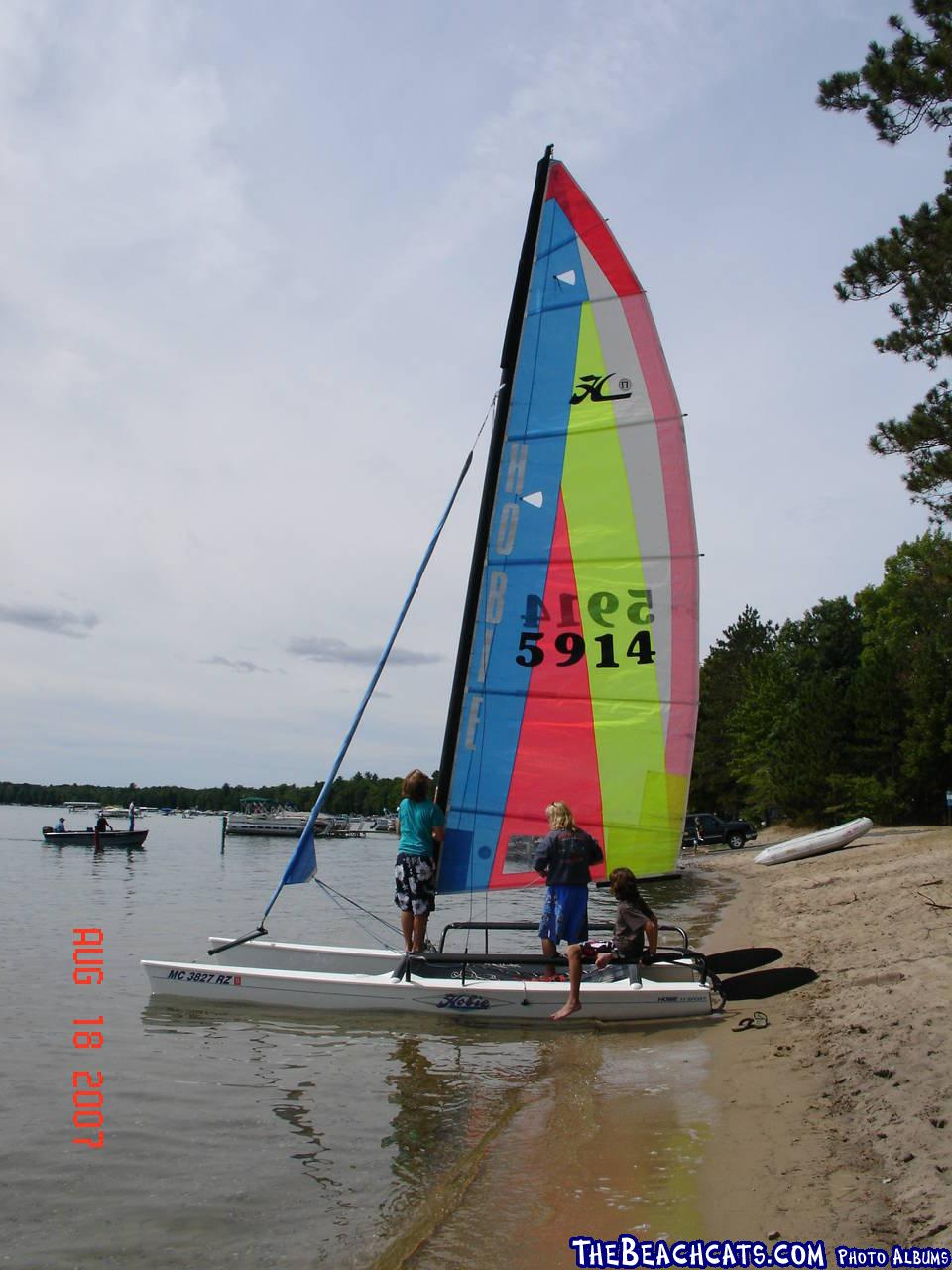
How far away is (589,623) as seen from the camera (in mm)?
8570

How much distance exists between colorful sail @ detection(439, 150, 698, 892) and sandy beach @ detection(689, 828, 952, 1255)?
1925mm

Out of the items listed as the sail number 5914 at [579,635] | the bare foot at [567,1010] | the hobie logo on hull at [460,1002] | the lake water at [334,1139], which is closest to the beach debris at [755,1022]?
the lake water at [334,1139]

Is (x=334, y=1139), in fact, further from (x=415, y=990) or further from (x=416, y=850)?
(x=416, y=850)

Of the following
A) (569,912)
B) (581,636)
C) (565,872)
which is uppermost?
(581,636)

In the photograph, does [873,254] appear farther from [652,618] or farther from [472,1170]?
[472,1170]

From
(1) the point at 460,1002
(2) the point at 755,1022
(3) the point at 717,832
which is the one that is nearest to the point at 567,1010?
(1) the point at 460,1002

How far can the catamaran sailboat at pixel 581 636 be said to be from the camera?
8484 mm

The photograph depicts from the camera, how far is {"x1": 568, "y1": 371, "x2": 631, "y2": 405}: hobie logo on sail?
8648mm

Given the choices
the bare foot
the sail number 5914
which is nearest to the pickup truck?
the sail number 5914

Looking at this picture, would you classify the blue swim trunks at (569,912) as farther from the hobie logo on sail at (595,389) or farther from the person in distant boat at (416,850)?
the hobie logo on sail at (595,389)

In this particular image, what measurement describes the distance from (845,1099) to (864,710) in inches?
1223

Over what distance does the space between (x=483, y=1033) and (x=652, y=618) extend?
3.72m

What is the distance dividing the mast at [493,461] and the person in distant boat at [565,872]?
99cm

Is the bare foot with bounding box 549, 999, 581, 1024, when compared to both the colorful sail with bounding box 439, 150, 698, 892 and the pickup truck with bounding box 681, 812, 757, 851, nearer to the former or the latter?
the colorful sail with bounding box 439, 150, 698, 892
